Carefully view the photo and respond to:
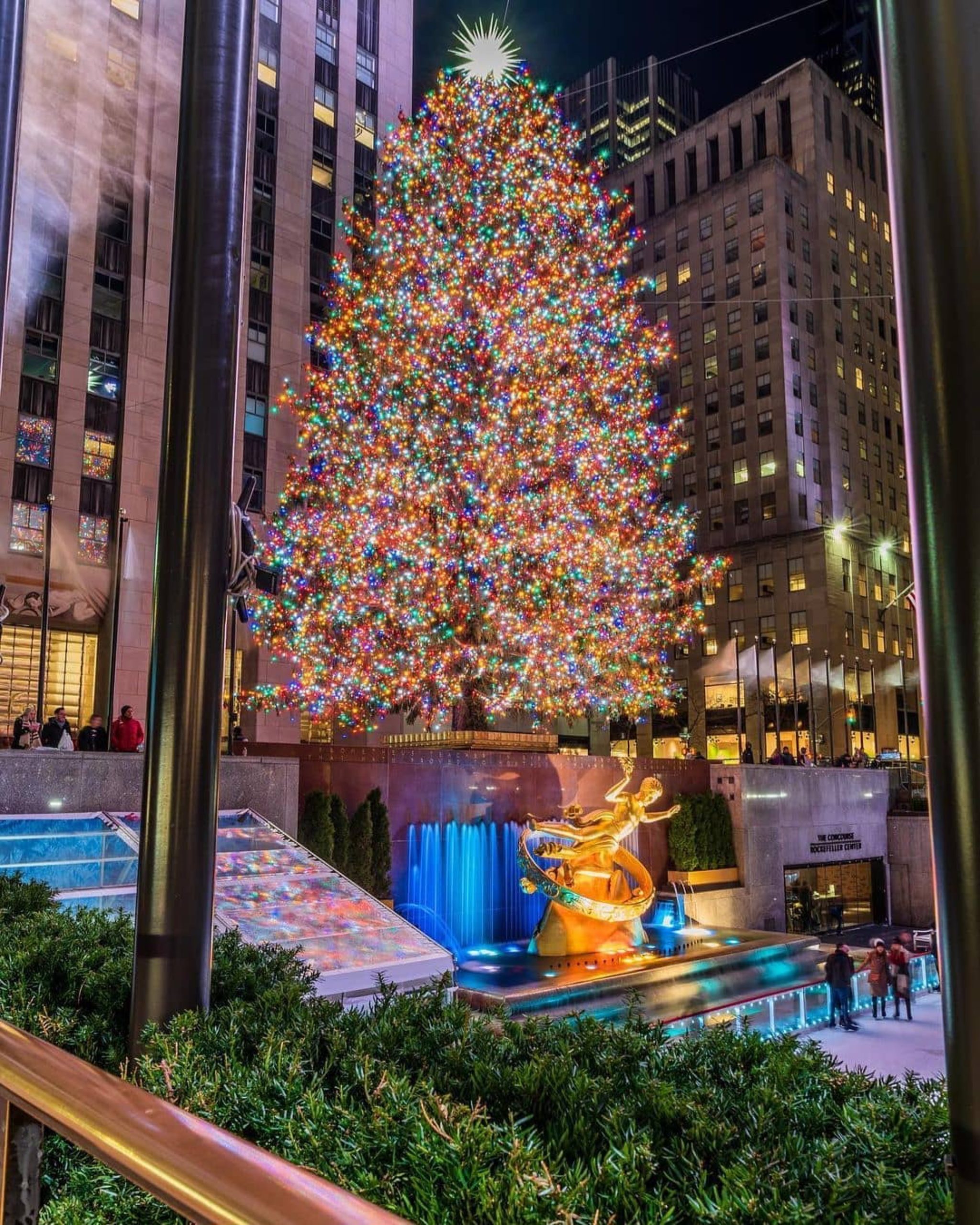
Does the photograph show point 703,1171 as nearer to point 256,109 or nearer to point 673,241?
point 256,109

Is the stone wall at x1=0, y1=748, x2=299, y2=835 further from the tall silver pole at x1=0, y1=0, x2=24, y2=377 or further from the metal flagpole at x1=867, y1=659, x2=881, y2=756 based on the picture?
the metal flagpole at x1=867, y1=659, x2=881, y2=756

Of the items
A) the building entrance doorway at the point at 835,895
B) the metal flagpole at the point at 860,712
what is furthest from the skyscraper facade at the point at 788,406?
the building entrance doorway at the point at 835,895

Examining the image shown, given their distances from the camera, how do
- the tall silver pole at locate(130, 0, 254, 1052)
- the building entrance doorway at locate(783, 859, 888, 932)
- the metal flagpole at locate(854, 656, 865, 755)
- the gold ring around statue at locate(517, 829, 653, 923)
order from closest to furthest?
the tall silver pole at locate(130, 0, 254, 1052), the gold ring around statue at locate(517, 829, 653, 923), the building entrance doorway at locate(783, 859, 888, 932), the metal flagpole at locate(854, 656, 865, 755)

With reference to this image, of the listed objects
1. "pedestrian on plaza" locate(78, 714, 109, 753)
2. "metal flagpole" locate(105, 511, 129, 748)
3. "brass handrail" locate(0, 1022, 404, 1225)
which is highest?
"metal flagpole" locate(105, 511, 129, 748)

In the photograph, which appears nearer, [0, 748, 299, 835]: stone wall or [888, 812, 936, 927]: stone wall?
[0, 748, 299, 835]: stone wall

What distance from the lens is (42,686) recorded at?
1872cm

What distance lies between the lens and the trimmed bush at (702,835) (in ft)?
82.9

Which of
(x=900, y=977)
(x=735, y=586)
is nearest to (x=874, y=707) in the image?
(x=735, y=586)

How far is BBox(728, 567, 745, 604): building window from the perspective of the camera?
234ft

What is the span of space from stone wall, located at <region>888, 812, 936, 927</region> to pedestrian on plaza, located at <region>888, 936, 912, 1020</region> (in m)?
14.7

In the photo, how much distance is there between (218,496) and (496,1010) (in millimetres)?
2963

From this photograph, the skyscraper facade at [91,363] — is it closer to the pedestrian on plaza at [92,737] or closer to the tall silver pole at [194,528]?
the pedestrian on plaza at [92,737]

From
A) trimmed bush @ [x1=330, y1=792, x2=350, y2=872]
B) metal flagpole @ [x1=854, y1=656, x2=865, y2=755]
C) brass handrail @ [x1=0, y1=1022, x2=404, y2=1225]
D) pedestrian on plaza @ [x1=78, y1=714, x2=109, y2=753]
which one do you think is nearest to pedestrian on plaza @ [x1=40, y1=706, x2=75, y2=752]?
pedestrian on plaza @ [x1=78, y1=714, x2=109, y2=753]

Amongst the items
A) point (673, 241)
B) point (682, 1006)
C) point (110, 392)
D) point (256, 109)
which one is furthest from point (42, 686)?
point (673, 241)
